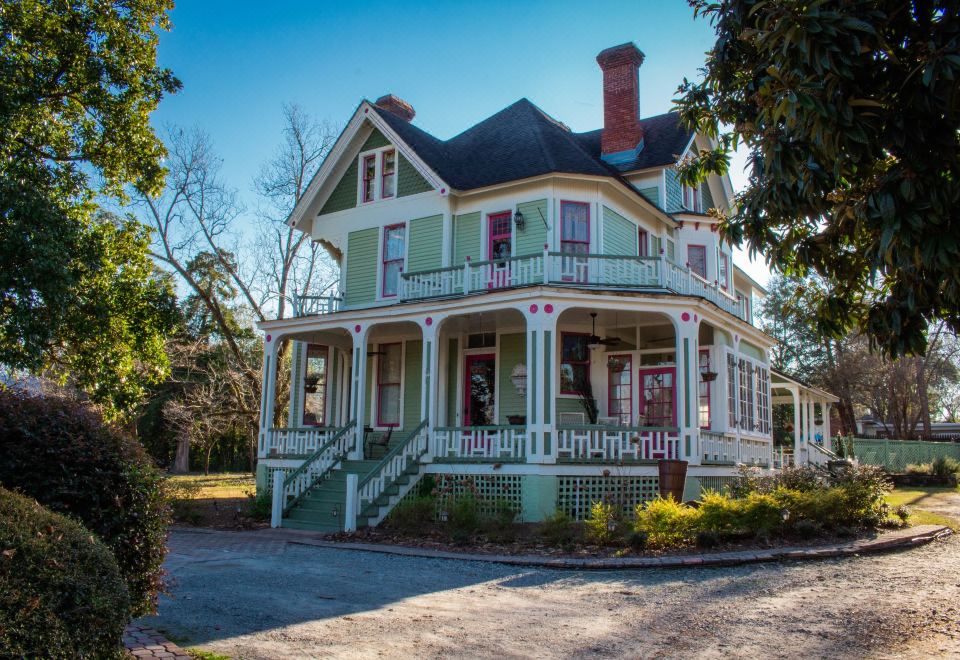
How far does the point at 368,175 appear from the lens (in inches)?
840

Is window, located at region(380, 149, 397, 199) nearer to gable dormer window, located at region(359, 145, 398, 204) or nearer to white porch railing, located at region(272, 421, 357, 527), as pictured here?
gable dormer window, located at region(359, 145, 398, 204)

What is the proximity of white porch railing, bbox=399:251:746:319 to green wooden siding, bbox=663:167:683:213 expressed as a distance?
3.79m

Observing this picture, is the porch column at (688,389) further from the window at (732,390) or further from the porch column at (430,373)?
the porch column at (430,373)

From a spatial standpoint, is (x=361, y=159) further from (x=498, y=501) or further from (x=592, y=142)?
(x=498, y=501)

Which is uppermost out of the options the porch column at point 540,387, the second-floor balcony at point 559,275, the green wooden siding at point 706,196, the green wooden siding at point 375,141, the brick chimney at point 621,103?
the brick chimney at point 621,103

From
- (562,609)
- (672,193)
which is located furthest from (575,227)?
(562,609)

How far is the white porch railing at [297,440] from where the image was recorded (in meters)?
18.2

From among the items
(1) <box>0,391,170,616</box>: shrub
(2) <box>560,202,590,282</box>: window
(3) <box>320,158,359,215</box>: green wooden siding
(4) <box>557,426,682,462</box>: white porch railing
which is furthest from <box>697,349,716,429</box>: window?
(1) <box>0,391,170,616</box>: shrub

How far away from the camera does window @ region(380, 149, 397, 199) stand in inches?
815

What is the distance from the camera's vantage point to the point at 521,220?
60.5ft

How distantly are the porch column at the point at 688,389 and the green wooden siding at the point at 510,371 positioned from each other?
13.5 feet

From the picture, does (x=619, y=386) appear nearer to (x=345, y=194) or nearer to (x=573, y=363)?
(x=573, y=363)

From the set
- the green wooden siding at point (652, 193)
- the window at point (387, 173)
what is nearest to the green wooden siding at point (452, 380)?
the window at point (387, 173)

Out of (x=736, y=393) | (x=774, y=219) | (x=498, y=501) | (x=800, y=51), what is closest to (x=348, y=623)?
(x=774, y=219)
